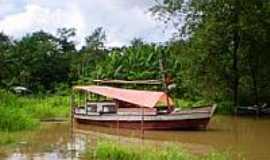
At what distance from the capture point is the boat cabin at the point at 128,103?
26625mm

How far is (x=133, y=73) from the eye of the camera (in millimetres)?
45688

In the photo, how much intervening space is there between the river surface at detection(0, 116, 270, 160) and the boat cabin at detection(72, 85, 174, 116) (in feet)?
3.31

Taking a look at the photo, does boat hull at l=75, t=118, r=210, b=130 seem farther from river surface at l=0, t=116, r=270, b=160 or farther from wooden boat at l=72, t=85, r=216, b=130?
river surface at l=0, t=116, r=270, b=160

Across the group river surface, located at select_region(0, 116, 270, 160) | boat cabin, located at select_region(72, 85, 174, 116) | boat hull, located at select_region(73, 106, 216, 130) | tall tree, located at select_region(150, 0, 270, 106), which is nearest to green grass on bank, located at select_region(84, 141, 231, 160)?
river surface, located at select_region(0, 116, 270, 160)

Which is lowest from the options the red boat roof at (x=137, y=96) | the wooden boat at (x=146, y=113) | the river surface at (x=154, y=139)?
the river surface at (x=154, y=139)

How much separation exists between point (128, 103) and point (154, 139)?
5.70 meters

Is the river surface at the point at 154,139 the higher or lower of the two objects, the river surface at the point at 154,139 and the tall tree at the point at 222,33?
the lower

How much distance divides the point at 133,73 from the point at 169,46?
27.7 feet

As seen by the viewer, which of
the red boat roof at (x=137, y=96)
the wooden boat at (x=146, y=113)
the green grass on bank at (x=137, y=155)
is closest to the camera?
the green grass on bank at (x=137, y=155)

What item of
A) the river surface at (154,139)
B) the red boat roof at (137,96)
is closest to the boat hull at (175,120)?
the river surface at (154,139)

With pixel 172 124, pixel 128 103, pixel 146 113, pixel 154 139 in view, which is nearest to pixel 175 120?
pixel 172 124

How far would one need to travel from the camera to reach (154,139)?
24203 mm

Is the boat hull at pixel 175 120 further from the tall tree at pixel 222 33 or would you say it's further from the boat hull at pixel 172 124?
the tall tree at pixel 222 33

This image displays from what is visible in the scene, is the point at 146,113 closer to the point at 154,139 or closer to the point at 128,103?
Answer: the point at 128,103
